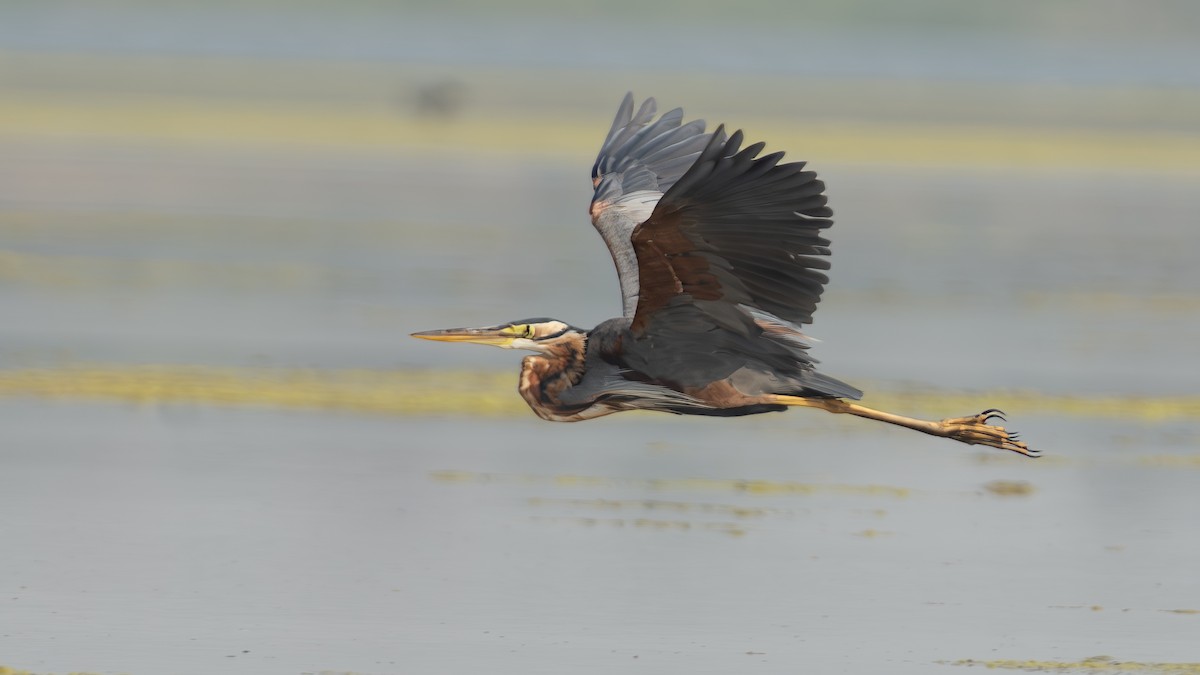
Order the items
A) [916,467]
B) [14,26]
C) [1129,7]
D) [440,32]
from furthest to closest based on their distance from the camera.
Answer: [1129,7]
[440,32]
[14,26]
[916,467]

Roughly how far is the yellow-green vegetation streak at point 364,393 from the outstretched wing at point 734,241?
580 cm

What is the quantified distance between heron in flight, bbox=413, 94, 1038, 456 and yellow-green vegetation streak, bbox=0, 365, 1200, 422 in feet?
16.3

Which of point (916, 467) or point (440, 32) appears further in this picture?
point (440, 32)

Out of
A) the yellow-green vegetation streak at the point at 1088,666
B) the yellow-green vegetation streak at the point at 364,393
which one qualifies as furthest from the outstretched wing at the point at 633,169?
the yellow-green vegetation streak at the point at 364,393

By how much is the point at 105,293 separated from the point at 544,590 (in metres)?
11.1

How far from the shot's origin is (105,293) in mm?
20391

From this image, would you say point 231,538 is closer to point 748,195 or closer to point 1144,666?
point 748,195

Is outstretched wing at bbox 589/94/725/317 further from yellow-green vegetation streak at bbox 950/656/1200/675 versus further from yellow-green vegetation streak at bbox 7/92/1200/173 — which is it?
yellow-green vegetation streak at bbox 7/92/1200/173

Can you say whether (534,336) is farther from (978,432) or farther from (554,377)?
(978,432)

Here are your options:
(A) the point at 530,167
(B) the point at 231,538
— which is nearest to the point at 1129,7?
(A) the point at 530,167

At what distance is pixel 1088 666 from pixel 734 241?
7.44ft

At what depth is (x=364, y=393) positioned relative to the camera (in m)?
15.6

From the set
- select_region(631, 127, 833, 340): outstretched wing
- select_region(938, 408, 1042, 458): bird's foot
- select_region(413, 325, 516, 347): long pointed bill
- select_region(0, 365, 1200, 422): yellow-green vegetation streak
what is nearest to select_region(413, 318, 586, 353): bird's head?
select_region(413, 325, 516, 347): long pointed bill

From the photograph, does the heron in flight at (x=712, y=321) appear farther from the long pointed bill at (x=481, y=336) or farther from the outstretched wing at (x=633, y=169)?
the outstretched wing at (x=633, y=169)
